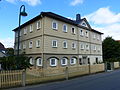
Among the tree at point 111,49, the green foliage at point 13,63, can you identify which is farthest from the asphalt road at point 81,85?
the tree at point 111,49

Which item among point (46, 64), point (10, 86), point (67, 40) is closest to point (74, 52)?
point (67, 40)

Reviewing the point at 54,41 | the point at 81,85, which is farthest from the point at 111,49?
the point at 81,85

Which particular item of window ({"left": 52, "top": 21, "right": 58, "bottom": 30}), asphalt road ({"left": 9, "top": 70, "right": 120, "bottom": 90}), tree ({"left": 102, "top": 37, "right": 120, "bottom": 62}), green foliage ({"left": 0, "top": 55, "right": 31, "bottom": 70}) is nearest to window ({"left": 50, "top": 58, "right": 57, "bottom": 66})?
window ({"left": 52, "top": 21, "right": 58, "bottom": 30})

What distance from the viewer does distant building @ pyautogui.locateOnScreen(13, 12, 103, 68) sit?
23.1 metres

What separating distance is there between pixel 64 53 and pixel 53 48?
2.85 meters

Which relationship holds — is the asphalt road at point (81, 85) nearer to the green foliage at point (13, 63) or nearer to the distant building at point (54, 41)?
the green foliage at point (13, 63)

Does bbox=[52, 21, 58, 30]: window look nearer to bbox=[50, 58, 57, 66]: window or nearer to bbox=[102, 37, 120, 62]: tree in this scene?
bbox=[50, 58, 57, 66]: window

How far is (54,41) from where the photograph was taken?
24688 mm

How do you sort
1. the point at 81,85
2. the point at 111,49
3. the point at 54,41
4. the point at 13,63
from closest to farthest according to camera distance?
the point at 81,85 → the point at 13,63 → the point at 54,41 → the point at 111,49

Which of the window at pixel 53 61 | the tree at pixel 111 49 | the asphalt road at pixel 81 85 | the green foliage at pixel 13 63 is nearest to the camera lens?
the asphalt road at pixel 81 85

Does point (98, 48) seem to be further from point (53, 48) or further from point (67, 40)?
point (53, 48)

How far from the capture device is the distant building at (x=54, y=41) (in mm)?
23141

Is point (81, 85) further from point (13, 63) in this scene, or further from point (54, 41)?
point (54, 41)

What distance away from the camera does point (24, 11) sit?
14594mm
